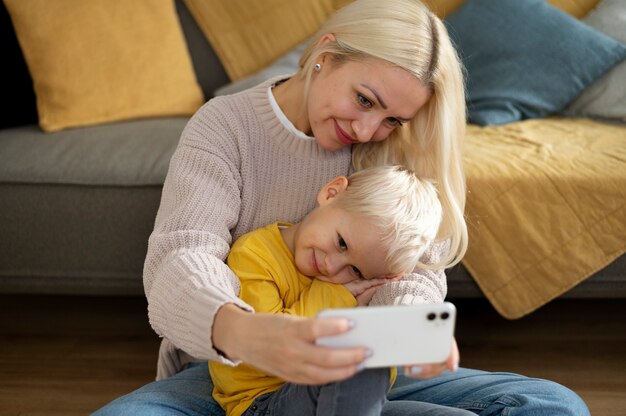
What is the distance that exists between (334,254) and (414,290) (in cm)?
16

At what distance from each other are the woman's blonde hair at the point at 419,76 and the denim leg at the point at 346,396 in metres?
0.42

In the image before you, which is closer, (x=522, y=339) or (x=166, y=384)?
(x=166, y=384)

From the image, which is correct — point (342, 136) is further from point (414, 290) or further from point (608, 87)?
point (608, 87)

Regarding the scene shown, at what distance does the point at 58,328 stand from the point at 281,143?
120cm

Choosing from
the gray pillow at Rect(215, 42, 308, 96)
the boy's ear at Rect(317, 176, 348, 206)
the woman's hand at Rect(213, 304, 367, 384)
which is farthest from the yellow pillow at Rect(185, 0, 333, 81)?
the woman's hand at Rect(213, 304, 367, 384)

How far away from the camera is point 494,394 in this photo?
143cm

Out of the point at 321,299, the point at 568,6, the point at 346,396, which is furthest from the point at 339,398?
the point at 568,6

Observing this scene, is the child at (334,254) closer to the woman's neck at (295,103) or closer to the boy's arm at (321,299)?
the boy's arm at (321,299)

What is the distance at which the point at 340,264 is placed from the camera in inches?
56.7

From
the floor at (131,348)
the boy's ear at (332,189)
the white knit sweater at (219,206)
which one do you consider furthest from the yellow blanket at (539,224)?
the boy's ear at (332,189)

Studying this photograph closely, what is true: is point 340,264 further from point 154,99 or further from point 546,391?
point 154,99

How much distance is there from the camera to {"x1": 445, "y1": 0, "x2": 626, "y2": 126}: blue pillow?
2.60m

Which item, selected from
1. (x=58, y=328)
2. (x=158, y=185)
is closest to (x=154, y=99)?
(x=158, y=185)

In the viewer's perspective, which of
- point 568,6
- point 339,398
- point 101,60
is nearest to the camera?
point 339,398
